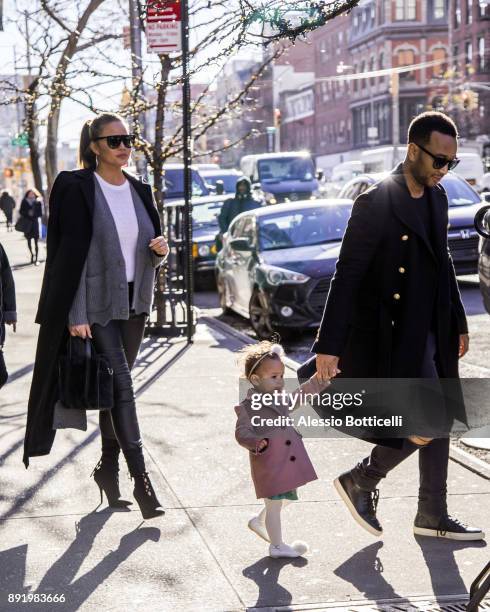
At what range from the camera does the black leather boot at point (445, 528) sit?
4.93 m

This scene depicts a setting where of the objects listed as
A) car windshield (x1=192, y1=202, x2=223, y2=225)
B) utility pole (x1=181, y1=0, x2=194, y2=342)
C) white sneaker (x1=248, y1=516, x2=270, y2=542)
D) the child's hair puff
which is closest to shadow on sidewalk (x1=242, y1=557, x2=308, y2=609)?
white sneaker (x1=248, y1=516, x2=270, y2=542)

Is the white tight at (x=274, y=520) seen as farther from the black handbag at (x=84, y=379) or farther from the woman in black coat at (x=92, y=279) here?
the black handbag at (x=84, y=379)

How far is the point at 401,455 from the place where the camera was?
196 inches

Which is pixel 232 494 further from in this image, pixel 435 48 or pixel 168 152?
pixel 435 48

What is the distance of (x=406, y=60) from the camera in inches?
3354

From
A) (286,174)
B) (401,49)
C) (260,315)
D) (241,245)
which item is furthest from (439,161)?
(401,49)

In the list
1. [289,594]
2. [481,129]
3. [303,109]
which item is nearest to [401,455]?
[289,594]

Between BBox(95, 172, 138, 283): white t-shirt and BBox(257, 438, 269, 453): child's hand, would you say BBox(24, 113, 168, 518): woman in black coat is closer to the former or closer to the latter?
BBox(95, 172, 138, 283): white t-shirt

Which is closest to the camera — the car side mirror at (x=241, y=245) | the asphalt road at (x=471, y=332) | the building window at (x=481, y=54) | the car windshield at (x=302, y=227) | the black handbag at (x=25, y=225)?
the asphalt road at (x=471, y=332)

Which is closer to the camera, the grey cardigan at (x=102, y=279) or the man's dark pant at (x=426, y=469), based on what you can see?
the man's dark pant at (x=426, y=469)

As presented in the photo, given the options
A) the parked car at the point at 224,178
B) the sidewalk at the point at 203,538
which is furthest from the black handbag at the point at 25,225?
the sidewalk at the point at 203,538

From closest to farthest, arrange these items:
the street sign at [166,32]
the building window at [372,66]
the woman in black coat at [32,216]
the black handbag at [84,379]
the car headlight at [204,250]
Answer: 1. the black handbag at [84,379]
2. the street sign at [166,32]
3. the car headlight at [204,250]
4. the woman in black coat at [32,216]
5. the building window at [372,66]

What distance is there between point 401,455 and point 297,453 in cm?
48

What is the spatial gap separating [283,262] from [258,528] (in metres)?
7.82
